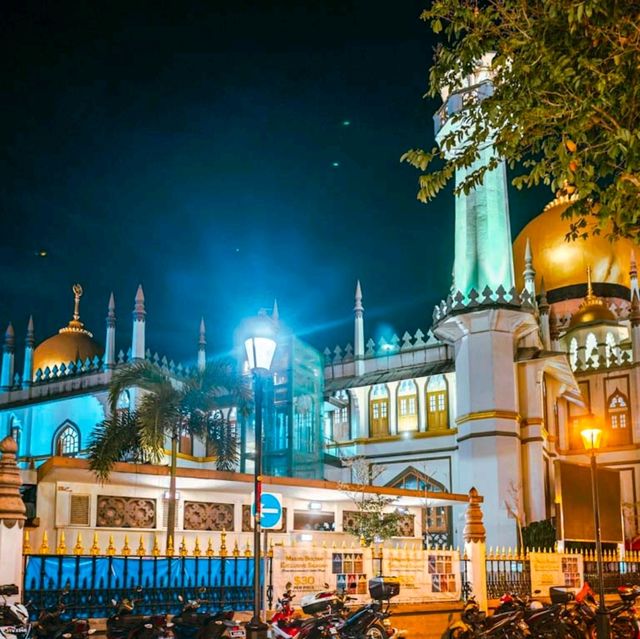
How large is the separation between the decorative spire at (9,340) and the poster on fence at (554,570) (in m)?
36.6

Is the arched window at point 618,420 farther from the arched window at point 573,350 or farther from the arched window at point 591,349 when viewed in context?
the arched window at point 573,350

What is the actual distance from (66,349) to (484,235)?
26.0 meters

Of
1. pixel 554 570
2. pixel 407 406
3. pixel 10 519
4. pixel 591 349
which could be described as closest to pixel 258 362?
pixel 10 519

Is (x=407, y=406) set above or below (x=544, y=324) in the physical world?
below

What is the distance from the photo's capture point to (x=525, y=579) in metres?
19.7

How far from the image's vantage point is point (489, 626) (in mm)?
15148

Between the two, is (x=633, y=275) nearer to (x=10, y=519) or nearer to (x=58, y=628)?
(x=10, y=519)

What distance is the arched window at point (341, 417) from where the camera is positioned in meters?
39.2

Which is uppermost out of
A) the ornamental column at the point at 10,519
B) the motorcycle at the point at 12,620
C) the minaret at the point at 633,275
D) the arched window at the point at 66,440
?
the minaret at the point at 633,275

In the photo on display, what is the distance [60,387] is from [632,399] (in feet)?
87.9

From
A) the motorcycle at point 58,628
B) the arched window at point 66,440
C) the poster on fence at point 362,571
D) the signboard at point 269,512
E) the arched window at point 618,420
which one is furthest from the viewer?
the arched window at point 66,440

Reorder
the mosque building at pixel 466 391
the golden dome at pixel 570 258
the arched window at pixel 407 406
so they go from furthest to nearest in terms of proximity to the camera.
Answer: the golden dome at pixel 570 258 < the arched window at pixel 407 406 < the mosque building at pixel 466 391

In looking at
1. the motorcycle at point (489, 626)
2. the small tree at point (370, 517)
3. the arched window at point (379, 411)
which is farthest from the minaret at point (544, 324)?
the motorcycle at point (489, 626)

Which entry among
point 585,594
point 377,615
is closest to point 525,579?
point 585,594
